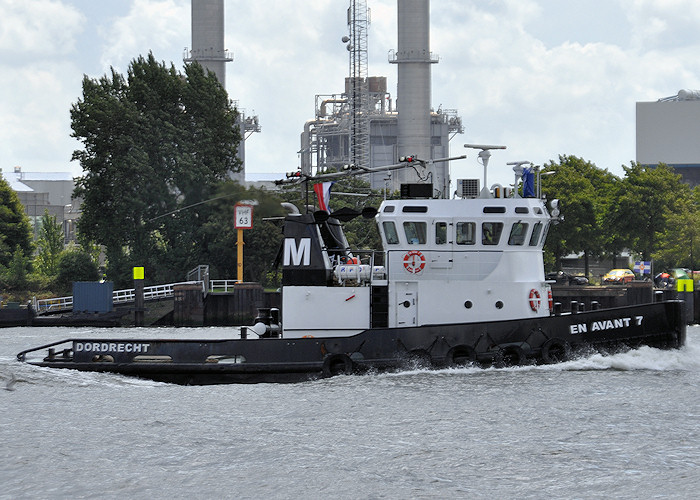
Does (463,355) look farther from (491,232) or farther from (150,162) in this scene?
(150,162)

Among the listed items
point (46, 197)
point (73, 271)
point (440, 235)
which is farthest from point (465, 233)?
point (46, 197)

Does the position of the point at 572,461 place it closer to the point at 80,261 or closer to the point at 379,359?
the point at 379,359

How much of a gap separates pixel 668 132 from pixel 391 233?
4107 inches

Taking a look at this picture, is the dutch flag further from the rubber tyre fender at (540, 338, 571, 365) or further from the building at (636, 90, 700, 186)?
the building at (636, 90, 700, 186)

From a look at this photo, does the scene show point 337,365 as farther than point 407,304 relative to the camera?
No

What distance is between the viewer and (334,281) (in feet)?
85.3

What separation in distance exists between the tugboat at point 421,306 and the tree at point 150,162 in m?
37.4

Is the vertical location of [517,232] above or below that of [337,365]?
above

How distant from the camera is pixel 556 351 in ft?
83.1

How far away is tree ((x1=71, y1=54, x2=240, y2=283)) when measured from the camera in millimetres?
63219

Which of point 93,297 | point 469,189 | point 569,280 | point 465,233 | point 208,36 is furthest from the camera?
point 208,36

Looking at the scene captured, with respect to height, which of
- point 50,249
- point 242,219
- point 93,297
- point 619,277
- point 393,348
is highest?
point 242,219

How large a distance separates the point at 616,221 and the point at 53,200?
82.7 m

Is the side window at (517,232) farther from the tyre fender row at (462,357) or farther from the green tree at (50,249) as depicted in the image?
the green tree at (50,249)
